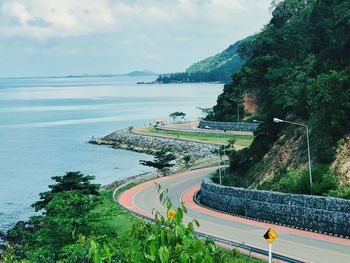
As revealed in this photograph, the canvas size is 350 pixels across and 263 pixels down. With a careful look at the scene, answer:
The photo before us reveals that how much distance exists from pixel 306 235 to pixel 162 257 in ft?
88.6

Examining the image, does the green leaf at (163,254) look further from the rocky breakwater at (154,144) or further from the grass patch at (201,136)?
the rocky breakwater at (154,144)

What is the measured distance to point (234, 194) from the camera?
143ft

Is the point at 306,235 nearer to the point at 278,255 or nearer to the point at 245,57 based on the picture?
the point at 278,255

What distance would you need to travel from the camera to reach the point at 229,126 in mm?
105500

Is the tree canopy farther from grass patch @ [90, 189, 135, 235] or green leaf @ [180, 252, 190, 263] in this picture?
green leaf @ [180, 252, 190, 263]

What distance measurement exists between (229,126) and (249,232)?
68.9m

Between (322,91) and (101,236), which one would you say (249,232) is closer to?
(101,236)

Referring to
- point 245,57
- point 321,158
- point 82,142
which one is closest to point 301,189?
point 321,158

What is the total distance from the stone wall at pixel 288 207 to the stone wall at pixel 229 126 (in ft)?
181

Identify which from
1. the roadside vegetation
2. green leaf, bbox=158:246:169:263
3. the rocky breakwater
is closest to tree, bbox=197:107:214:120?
the rocky breakwater

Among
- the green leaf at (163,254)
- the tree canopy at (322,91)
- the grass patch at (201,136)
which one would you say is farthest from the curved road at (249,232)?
the grass patch at (201,136)

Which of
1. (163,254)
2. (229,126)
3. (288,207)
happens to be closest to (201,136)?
(229,126)

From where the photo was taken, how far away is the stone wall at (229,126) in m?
101

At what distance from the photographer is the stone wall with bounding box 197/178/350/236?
3478 cm
